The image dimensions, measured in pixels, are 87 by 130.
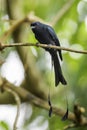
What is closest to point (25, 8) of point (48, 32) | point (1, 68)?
point (1, 68)

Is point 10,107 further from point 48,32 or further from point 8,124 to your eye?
point 48,32

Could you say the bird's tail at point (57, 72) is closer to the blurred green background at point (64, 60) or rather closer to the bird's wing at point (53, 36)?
the bird's wing at point (53, 36)

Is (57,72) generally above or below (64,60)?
above

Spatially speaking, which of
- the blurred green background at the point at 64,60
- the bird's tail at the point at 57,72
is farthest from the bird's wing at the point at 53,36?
the blurred green background at the point at 64,60

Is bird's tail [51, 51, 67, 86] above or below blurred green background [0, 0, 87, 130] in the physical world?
above

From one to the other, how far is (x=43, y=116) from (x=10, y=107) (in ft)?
0.60

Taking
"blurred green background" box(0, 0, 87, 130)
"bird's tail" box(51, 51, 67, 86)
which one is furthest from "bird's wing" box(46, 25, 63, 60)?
"blurred green background" box(0, 0, 87, 130)

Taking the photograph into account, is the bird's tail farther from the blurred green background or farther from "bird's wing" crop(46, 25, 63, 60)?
the blurred green background

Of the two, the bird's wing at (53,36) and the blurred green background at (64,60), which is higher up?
the bird's wing at (53,36)

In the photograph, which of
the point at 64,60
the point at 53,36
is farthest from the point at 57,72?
the point at 64,60

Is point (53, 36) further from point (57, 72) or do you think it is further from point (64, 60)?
point (64, 60)

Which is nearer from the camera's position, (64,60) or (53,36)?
(53,36)

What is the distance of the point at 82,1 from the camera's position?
1.82m

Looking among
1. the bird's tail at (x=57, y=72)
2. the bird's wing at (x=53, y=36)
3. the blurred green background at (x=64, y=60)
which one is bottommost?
the blurred green background at (x=64, y=60)
